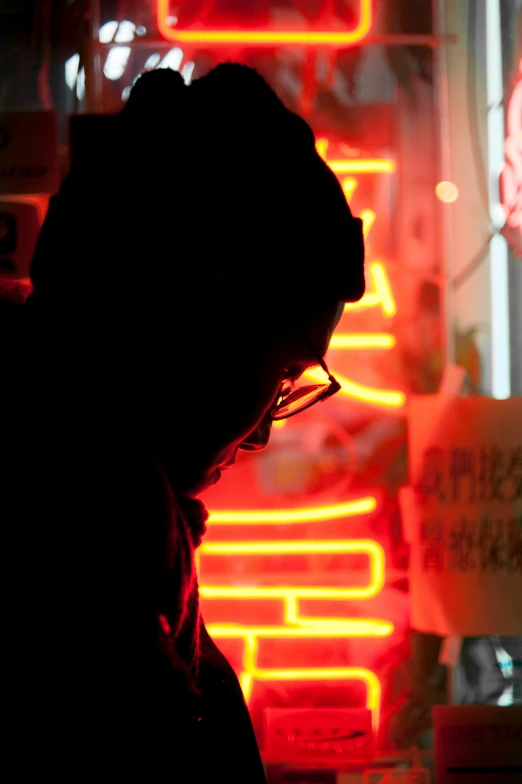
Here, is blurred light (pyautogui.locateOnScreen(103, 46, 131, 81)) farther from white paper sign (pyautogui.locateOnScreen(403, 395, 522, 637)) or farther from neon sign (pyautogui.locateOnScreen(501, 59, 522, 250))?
white paper sign (pyautogui.locateOnScreen(403, 395, 522, 637))

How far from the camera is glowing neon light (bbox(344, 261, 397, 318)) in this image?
2118 mm

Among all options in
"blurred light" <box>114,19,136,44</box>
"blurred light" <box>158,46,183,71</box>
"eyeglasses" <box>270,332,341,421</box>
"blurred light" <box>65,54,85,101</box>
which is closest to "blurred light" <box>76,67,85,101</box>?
"blurred light" <box>65,54,85,101</box>

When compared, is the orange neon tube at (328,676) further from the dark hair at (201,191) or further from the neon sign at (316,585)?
the dark hair at (201,191)

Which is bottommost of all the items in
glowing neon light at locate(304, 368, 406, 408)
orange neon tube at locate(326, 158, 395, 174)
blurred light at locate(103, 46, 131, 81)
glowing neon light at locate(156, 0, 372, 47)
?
glowing neon light at locate(304, 368, 406, 408)

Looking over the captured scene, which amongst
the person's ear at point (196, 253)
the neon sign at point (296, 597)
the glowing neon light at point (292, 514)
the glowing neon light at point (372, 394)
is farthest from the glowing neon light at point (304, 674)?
the person's ear at point (196, 253)

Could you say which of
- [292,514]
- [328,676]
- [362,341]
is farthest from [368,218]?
[328,676]

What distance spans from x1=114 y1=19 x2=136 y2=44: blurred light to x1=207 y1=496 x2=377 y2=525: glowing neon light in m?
1.33

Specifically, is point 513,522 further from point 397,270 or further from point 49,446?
point 49,446

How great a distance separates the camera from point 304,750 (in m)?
2.14

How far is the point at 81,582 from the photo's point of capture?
738mm

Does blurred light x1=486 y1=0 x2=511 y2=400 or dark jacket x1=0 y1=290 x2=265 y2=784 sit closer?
dark jacket x1=0 y1=290 x2=265 y2=784

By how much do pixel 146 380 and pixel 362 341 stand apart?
4.40 ft

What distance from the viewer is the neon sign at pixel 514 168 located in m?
2.15

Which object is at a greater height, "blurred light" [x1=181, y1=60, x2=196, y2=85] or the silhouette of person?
"blurred light" [x1=181, y1=60, x2=196, y2=85]
